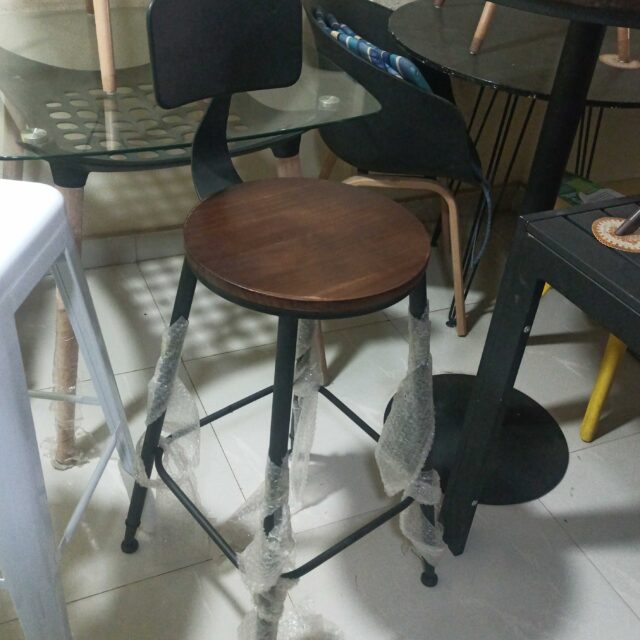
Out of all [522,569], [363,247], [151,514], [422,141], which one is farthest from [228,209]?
[522,569]

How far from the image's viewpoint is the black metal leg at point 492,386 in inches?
36.3

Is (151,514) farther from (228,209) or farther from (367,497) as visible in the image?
(228,209)

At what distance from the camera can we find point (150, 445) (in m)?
1.05

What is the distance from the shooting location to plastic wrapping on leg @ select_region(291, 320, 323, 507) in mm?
1156

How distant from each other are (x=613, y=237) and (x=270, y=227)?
0.43 m

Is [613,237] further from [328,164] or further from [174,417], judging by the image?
[328,164]

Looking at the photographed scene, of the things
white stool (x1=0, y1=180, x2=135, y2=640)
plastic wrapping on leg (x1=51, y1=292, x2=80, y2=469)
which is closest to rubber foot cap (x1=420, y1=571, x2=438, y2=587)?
white stool (x1=0, y1=180, x2=135, y2=640)

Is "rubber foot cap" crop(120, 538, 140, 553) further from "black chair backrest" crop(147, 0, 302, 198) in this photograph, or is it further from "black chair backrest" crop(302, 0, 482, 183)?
"black chair backrest" crop(302, 0, 482, 183)

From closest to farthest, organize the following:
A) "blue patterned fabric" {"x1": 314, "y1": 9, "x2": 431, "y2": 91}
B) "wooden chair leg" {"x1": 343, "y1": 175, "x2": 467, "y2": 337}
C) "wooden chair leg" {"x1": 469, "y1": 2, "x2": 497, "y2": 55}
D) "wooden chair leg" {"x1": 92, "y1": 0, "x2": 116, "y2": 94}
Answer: "wooden chair leg" {"x1": 92, "y1": 0, "x2": 116, "y2": 94}
"wooden chair leg" {"x1": 469, "y1": 2, "x2": 497, "y2": 55}
"blue patterned fabric" {"x1": 314, "y1": 9, "x2": 431, "y2": 91}
"wooden chair leg" {"x1": 343, "y1": 175, "x2": 467, "y2": 337}

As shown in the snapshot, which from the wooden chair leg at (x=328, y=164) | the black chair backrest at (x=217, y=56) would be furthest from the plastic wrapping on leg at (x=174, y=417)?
A: the wooden chair leg at (x=328, y=164)

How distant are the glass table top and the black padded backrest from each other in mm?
99

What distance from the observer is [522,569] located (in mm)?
1244

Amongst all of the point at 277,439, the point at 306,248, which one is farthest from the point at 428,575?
the point at 306,248

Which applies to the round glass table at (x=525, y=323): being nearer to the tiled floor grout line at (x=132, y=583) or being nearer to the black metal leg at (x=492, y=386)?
the black metal leg at (x=492, y=386)
